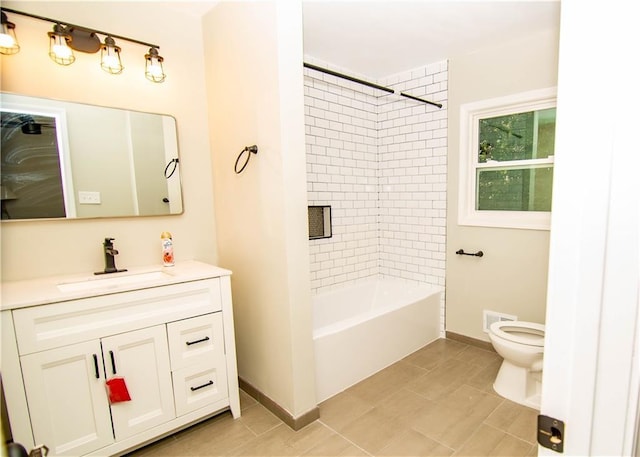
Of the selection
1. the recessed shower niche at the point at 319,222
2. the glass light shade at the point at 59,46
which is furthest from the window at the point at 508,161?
the glass light shade at the point at 59,46

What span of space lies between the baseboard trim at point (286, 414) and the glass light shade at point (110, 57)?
2.18 m

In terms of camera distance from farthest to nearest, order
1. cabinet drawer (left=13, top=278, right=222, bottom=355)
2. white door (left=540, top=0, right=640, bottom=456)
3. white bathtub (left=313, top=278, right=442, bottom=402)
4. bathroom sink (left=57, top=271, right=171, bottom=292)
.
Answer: white bathtub (left=313, top=278, right=442, bottom=402)
bathroom sink (left=57, top=271, right=171, bottom=292)
cabinet drawer (left=13, top=278, right=222, bottom=355)
white door (left=540, top=0, right=640, bottom=456)

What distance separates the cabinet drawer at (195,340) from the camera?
1795 millimetres

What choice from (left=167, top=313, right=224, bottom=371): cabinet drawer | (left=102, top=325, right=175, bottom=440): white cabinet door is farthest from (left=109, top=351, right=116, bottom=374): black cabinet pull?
(left=167, top=313, right=224, bottom=371): cabinet drawer

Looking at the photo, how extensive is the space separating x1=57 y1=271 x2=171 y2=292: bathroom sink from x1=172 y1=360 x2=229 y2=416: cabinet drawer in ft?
1.87

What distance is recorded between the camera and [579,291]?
1.57 ft

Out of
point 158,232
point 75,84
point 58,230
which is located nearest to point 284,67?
point 75,84

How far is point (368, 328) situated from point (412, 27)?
88.4 inches

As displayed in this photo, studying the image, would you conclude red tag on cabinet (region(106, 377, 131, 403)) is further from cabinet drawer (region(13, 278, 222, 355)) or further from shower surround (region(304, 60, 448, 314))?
shower surround (region(304, 60, 448, 314))

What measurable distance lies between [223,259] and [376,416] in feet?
4.88

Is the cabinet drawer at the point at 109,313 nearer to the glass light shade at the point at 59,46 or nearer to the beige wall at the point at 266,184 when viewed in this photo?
the beige wall at the point at 266,184

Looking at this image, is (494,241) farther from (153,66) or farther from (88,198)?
(88,198)

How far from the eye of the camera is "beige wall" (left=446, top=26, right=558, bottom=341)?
8.19 feet

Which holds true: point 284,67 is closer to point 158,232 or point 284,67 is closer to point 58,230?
point 158,232
